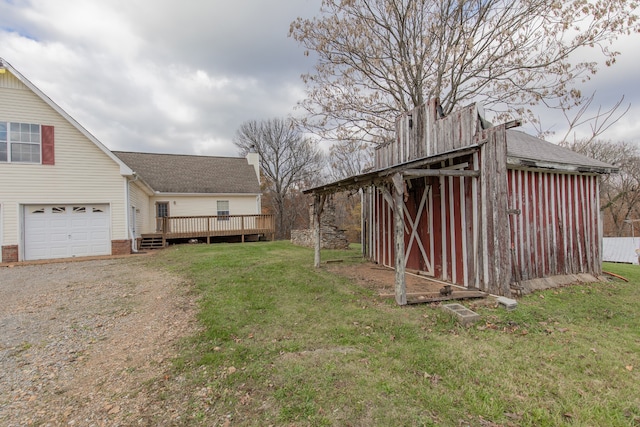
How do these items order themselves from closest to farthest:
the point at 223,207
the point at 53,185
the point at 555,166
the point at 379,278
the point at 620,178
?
the point at 555,166
the point at 379,278
the point at 53,185
the point at 223,207
the point at 620,178

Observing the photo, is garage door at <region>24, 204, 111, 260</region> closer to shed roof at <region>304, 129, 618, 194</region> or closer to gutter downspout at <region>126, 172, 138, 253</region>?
gutter downspout at <region>126, 172, 138, 253</region>

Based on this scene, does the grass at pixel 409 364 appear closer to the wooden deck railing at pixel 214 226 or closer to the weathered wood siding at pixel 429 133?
the weathered wood siding at pixel 429 133

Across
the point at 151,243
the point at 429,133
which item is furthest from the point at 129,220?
the point at 429,133

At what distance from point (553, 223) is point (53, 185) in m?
16.6

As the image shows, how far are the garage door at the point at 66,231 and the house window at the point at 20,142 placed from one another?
1895 millimetres

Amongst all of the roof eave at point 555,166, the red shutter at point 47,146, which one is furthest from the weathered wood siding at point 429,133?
the red shutter at point 47,146

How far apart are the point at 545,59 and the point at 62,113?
17.5m

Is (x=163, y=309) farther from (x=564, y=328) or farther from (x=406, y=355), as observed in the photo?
(x=564, y=328)

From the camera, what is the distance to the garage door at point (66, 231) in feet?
37.9

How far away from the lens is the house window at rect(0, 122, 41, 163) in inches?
439

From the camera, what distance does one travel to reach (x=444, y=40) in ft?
34.2

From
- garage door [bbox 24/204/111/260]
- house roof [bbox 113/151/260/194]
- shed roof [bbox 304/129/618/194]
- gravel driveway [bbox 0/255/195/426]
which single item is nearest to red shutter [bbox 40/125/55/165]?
garage door [bbox 24/204/111/260]

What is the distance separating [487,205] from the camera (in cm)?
579

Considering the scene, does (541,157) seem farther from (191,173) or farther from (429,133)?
(191,173)
